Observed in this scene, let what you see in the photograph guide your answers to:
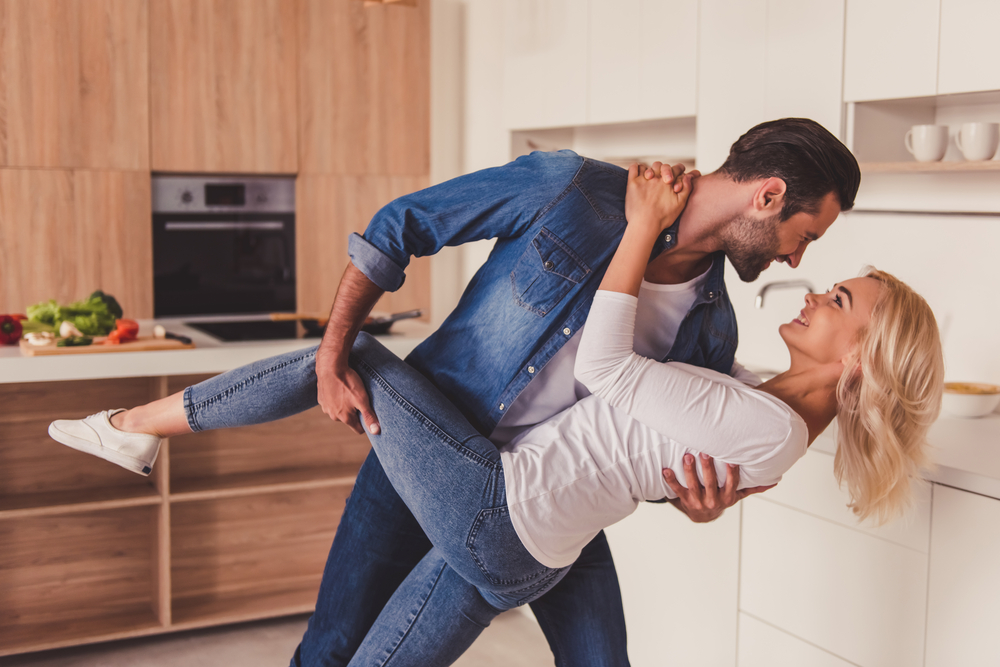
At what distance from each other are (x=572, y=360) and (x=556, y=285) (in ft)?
0.51

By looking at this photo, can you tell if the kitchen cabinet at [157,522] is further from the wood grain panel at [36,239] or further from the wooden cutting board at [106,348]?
the wood grain panel at [36,239]

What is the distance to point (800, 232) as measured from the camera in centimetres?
150

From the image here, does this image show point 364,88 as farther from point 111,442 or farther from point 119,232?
point 111,442

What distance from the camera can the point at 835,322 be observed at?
169 centimetres

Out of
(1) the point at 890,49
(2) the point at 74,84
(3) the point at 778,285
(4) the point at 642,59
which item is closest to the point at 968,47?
(1) the point at 890,49

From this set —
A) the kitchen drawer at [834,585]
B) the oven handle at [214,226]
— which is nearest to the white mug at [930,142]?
the kitchen drawer at [834,585]

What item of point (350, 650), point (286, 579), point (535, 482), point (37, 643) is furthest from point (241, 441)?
point (535, 482)

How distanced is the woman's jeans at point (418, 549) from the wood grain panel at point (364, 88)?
2.70 m

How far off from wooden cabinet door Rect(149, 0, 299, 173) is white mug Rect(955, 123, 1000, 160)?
9.31ft

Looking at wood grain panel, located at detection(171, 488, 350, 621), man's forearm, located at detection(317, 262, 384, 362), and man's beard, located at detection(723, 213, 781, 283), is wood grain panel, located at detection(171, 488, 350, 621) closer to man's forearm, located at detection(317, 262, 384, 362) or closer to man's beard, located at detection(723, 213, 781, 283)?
man's forearm, located at detection(317, 262, 384, 362)

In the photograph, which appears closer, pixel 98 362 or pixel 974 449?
pixel 974 449

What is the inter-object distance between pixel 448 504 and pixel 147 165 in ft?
9.60

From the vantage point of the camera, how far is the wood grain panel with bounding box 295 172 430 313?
164 inches

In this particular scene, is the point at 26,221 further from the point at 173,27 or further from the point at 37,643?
the point at 37,643
